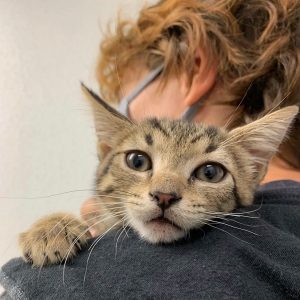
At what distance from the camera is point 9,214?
2076 mm

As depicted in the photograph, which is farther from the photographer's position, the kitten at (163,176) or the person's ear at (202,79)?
the person's ear at (202,79)

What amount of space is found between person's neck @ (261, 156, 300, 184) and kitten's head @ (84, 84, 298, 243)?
0.40 feet

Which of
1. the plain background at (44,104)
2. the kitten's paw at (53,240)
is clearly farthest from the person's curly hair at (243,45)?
the plain background at (44,104)

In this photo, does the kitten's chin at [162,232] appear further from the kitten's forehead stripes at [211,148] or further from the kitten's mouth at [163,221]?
the kitten's forehead stripes at [211,148]

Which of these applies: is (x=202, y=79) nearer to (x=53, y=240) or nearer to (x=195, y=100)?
(x=195, y=100)

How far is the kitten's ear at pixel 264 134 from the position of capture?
3.19 ft

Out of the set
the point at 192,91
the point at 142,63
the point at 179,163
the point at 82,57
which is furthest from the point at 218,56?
the point at 82,57

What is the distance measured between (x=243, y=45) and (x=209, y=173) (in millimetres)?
542

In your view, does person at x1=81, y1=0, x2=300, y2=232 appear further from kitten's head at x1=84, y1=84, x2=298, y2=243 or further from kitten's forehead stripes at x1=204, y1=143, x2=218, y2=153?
kitten's forehead stripes at x1=204, y1=143, x2=218, y2=153

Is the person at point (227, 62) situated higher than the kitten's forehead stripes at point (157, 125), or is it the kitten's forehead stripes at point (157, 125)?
the person at point (227, 62)

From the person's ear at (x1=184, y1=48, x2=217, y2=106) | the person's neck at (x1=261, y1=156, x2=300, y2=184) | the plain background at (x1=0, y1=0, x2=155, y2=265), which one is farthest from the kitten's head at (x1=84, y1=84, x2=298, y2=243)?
the plain background at (x1=0, y1=0, x2=155, y2=265)

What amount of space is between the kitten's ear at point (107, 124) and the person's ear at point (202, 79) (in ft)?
0.91

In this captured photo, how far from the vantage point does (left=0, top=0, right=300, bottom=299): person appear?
70 centimetres

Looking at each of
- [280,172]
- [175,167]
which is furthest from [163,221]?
[280,172]
